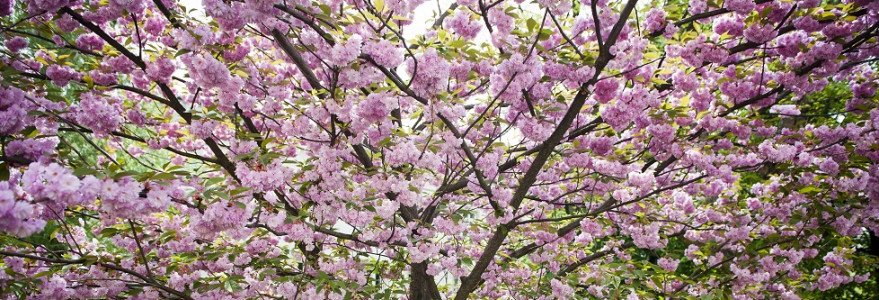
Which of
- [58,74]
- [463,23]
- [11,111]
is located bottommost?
[11,111]

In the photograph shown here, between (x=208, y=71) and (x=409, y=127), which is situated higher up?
(x=409, y=127)

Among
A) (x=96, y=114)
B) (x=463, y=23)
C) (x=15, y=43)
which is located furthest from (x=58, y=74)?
(x=463, y=23)

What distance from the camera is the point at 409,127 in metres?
3.94

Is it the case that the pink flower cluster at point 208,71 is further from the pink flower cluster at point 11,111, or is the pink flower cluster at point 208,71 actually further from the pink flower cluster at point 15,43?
the pink flower cluster at point 15,43

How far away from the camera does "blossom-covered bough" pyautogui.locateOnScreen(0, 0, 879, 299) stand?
2855 millimetres

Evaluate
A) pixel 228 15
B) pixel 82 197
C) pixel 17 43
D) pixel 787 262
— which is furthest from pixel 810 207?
pixel 17 43

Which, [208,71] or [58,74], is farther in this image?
[58,74]

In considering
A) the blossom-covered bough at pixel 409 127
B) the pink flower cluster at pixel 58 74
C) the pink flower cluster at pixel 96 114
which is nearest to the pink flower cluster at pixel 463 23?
the blossom-covered bough at pixel 409 127

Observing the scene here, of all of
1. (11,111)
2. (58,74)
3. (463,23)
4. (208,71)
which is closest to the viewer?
(11,111)

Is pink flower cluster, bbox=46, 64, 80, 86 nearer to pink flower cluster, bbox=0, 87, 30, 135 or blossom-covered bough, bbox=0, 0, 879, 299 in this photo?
blossom-covered bough, bbox=0, 0, 879, 299

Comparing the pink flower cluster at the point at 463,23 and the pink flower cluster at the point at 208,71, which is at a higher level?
the pink flower cluster at the point at 463,23

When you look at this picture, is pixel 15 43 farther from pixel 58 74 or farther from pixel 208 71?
pixel 208 71

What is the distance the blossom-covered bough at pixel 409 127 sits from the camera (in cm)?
286

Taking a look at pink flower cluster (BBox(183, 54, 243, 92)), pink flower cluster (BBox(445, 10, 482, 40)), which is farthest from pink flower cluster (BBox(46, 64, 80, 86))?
pink flower cluster (BBox(445, 10, 482, 40))
